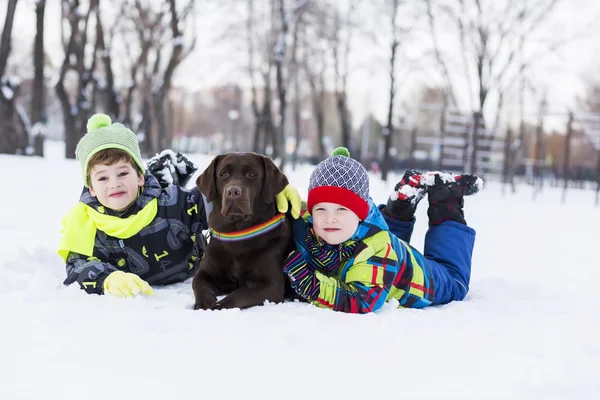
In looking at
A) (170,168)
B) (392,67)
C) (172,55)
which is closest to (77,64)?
(172,55)

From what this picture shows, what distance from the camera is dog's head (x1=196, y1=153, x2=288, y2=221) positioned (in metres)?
3.13

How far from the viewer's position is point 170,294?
3479 millimetres

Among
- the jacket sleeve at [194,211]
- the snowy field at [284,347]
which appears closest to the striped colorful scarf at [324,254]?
the snowy field at [284,347]

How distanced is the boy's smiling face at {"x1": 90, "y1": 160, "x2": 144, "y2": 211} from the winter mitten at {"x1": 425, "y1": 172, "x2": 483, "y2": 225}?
A: 6.78 feet

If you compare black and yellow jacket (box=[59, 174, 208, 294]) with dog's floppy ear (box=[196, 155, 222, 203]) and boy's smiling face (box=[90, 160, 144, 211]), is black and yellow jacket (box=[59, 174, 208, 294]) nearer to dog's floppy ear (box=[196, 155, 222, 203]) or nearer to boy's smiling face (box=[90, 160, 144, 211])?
boy's smiling face (box=[90, 160, 144, 211])

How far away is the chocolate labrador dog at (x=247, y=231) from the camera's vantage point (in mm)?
3152

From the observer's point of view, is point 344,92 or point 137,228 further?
point 344,92

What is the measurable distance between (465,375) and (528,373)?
264 millimetres

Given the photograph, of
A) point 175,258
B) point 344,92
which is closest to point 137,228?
point 175,258

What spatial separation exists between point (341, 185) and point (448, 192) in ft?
3.81

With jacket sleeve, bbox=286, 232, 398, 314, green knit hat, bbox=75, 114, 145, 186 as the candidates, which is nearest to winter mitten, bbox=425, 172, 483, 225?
jacket sleeve, bbox=286, 232, 398, 314

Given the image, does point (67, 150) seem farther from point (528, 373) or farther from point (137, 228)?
point (528, 373)

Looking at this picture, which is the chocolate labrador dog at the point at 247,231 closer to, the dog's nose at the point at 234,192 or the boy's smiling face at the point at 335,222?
the dog's nose at the point at 234,192

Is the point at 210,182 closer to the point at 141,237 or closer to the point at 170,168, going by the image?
the point at 141,237
